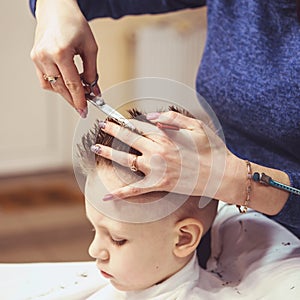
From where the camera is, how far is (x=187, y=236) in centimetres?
88

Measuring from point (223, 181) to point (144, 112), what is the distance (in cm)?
14

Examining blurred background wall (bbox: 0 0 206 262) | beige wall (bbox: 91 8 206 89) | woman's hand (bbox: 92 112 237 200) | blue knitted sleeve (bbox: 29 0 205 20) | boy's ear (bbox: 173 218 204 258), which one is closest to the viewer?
woman's hand (bbox: 92 112 237 200)

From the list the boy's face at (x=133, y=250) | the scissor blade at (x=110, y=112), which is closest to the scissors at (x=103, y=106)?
the scissor blade at (x=110, y=112)

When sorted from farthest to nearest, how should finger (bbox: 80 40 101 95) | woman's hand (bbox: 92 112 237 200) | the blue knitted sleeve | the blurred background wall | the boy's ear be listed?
the blurred background wall < the blue knitted sleeve < finger (bbox: 80 40 101 95) < the boy's ear < woman's hand (bbox: 92 112 237 200)

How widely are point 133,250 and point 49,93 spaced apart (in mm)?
2180

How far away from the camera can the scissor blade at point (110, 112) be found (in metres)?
0.80

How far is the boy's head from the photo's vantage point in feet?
2.76

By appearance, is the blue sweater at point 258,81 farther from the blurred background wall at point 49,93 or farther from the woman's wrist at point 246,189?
the blurred background wall at point 49,93

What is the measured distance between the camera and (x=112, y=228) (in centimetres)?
85

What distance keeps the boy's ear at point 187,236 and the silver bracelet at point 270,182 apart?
0.36 ft

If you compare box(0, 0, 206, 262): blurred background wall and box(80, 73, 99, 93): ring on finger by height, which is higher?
box(80, 73, 99, 93): ring on finger

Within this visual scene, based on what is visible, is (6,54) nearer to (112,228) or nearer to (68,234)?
(68,234)

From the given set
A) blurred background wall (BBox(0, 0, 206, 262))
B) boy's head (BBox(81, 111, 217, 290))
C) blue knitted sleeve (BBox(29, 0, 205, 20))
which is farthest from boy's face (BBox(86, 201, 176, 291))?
blurred background wall (BBox(0, 0, 206, 262))

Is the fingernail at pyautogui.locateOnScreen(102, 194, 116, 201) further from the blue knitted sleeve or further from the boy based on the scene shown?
the blue knitted sleeve
